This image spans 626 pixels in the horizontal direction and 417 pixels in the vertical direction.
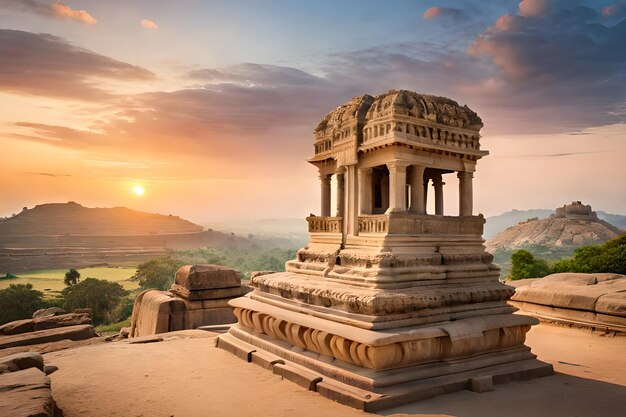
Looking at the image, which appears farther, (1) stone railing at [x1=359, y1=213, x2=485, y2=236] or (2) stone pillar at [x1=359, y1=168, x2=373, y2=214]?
(2) stone pillar at [x1=359, y1=168, x2=373, y2=214]

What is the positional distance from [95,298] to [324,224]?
3290cm

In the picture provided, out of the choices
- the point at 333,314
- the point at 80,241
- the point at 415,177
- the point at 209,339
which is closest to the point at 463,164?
the point at 415,177

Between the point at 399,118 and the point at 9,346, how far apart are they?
10.0m

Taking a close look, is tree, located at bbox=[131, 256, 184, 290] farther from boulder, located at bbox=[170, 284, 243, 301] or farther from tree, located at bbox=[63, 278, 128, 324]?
boulder, located at bbox=[170, 284, 243, 301]

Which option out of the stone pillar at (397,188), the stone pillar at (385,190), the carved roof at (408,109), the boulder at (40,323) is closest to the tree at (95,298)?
the boulder at (40,323)

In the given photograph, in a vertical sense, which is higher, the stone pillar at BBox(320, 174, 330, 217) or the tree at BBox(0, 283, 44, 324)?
the stone pillar at BBox(320, 174, 330, 217)

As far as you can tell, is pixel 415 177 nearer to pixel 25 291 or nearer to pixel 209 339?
pixel 209 339

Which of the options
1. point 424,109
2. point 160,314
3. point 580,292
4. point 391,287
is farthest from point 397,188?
point 160,314

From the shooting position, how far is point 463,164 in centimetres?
795

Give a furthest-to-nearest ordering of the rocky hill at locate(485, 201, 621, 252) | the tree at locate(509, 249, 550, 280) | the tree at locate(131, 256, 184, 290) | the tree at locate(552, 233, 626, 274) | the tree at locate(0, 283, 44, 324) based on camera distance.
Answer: the rocky hill at locate(485, 201, 621, 252)
the tree at locate(131, 256, 184, 290)
the tree at locate(0, 283, 44, 324)
the tree at locate(509, 249, 550, 280)
the tree at locate(552, 233, 626, 274)

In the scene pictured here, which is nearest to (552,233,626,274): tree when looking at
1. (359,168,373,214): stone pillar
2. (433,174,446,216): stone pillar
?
Answer: (433,174,446,216): stone pillar

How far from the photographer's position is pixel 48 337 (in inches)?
415

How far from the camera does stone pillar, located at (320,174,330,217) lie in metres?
9.20

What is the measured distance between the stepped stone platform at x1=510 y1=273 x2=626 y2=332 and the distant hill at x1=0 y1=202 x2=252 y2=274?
86.2 m
